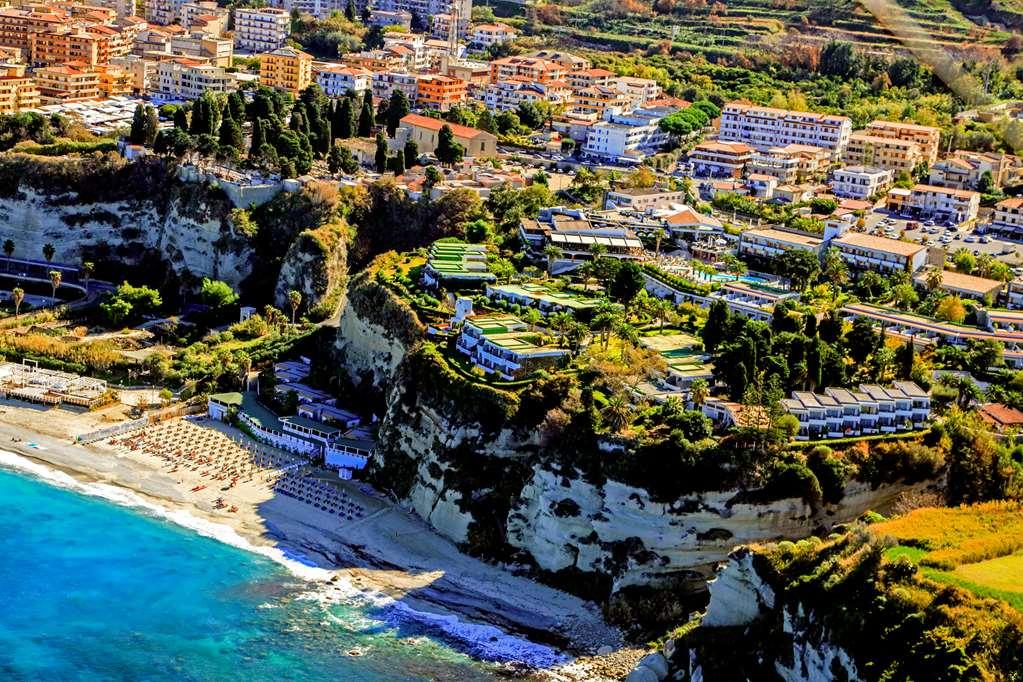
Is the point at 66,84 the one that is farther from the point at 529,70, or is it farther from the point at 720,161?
the point at 720,161

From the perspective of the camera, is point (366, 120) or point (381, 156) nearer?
point (381, 156)

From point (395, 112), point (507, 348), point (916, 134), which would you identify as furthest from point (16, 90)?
point (916, 134)

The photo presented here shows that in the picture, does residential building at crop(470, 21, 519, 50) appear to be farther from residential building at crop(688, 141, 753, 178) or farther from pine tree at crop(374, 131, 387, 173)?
pine tree at crop(374, 131, 387, 173)

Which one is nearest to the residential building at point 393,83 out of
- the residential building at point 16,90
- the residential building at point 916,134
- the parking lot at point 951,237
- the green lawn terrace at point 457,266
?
the residential building at point 16,90

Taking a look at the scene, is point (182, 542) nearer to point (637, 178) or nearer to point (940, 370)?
point (940, 370)

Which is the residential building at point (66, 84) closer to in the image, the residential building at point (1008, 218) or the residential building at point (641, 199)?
the residential building at point (641, 199)

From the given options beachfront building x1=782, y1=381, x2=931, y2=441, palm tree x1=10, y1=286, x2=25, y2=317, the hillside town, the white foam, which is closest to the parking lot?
the hillside town
